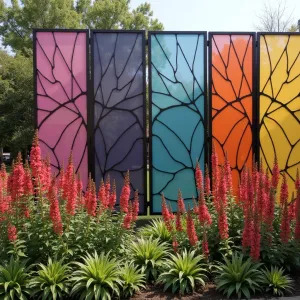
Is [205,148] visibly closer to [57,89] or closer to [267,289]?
[57,89]

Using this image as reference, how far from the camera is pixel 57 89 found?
6.87 m

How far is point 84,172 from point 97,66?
83.4 inches

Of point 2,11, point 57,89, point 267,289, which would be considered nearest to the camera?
point 267,289

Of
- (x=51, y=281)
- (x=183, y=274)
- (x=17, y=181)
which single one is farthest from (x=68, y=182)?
(x=183, y=274)

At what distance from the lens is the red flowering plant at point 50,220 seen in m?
3.54

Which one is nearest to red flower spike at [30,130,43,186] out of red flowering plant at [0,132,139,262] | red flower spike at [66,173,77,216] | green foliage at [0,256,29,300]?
red flowering plant at [0,132,139,262]

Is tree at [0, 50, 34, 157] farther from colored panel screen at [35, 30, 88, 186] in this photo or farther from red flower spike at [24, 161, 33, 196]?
red flower spike at [24, 161, 33, 196]

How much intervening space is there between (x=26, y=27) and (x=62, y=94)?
824 inches

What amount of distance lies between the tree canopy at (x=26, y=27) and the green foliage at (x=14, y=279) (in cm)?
1614

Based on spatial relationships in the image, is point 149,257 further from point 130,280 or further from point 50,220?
point 50,220

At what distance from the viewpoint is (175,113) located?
278 inches

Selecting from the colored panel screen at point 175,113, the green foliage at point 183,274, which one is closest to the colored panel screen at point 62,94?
the colored panel screen at point 175,113

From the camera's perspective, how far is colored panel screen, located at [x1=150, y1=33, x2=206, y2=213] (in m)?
7.04

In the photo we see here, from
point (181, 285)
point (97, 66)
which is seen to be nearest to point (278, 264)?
point (181, 285)
